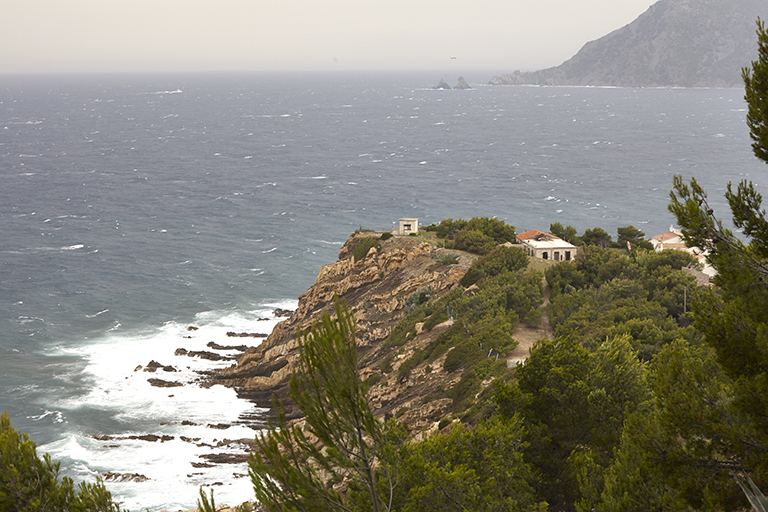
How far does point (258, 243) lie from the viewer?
89.3 meters

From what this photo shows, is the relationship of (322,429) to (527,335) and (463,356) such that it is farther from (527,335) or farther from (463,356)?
(527,335)

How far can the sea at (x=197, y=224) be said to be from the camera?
4419 centimetres

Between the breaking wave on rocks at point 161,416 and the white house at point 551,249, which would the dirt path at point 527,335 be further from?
the breaking wave on rocks at point 161,416

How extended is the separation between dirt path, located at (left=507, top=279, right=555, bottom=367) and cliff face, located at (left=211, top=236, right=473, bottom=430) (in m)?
5.82

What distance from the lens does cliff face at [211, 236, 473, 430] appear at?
152ft

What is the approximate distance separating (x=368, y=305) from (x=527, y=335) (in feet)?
58.8

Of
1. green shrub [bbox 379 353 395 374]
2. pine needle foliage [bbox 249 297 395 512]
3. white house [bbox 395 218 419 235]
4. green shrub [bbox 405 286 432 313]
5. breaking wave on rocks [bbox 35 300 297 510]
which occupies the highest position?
pine needle foliage [bbox 249 297 395 512]

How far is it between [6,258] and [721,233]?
90123 mm

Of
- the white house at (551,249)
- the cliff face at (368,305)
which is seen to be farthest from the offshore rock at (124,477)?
the white house at (551,249)

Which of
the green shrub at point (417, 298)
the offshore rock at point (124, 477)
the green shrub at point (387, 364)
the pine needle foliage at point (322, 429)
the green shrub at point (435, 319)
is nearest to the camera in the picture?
the pine needle foliage at point (322, 429)

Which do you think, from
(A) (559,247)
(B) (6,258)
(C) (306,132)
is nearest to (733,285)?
(A) (559,247)

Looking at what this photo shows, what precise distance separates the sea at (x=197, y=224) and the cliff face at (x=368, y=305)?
2.49 metres

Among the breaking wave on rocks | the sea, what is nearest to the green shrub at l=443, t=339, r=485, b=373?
the breaking wave on rocks

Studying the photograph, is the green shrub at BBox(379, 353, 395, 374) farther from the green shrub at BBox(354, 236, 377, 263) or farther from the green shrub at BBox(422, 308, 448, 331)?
the green shrub at BBox(354, 236, 377, 263)
